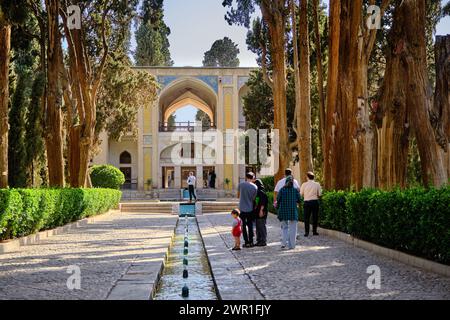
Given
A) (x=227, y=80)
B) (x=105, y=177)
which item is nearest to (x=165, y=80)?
(x=227, y=80)

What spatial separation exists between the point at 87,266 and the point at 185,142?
122ft

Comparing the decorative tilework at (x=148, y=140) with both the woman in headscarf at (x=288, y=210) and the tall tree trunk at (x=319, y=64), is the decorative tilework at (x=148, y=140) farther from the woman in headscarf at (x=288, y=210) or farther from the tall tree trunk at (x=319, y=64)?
the woman in headscarf at (x=288, y=210)

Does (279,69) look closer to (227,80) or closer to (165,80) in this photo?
(165,80)

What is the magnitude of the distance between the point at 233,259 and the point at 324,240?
3.88 metres

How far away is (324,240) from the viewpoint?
42.2 feet

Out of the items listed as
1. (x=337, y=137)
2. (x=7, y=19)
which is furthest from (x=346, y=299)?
(x=7, y=19)

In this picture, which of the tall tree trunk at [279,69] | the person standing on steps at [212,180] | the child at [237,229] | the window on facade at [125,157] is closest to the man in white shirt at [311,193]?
the child at [237,229]

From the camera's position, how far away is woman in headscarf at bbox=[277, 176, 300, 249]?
425 inches

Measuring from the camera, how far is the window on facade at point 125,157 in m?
45.9

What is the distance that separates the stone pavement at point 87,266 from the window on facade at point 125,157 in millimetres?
32246

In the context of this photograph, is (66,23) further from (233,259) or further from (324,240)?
(233,259)

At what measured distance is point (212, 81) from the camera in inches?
1734

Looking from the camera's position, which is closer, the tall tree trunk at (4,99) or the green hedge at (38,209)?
the green hedge at (38,209)

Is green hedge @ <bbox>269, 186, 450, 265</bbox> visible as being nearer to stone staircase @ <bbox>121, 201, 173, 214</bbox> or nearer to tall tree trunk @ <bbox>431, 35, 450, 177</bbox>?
tall tree trunk @ <bbox>431, 35, 450, 177</bbox>
